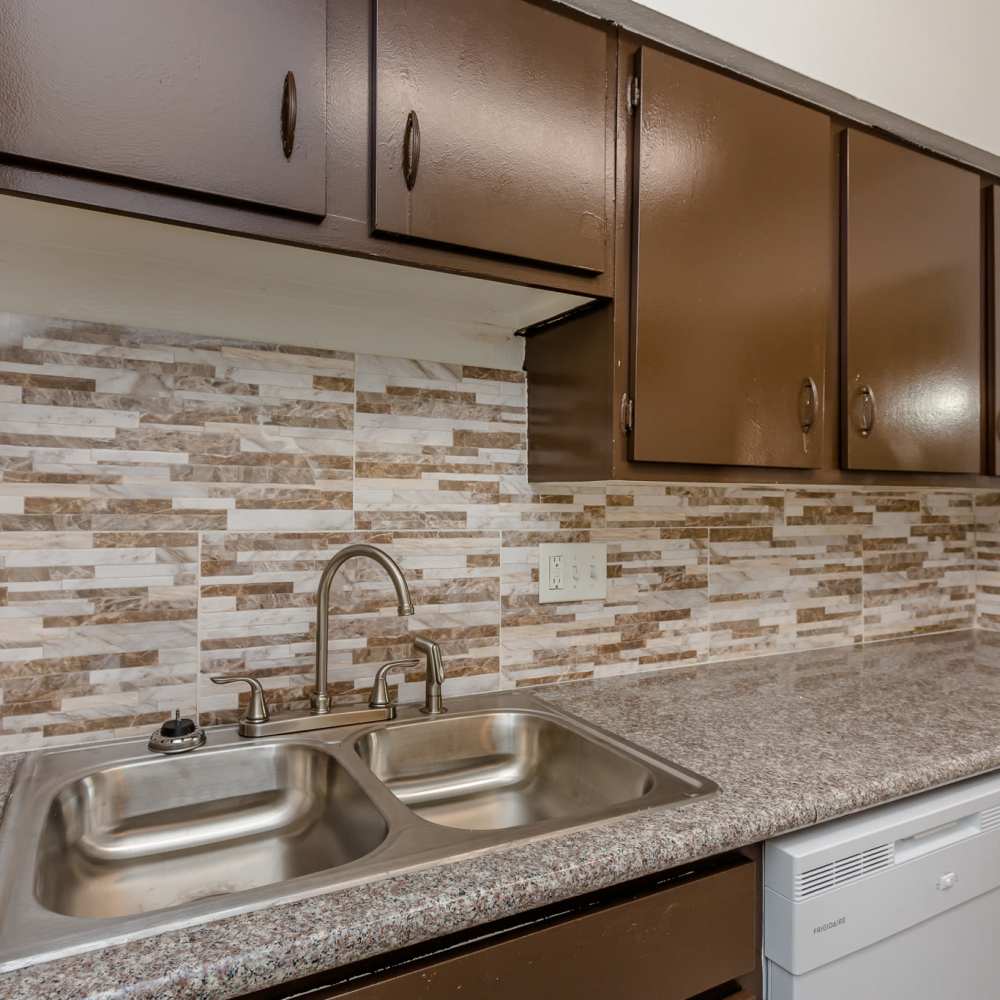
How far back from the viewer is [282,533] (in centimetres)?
122

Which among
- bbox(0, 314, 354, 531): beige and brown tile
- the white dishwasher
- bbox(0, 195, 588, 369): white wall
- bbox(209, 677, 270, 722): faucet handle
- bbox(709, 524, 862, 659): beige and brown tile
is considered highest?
bbox(0, 195, 588, 369): white wall

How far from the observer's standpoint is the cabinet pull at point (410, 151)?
94 cm

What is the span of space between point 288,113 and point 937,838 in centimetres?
135

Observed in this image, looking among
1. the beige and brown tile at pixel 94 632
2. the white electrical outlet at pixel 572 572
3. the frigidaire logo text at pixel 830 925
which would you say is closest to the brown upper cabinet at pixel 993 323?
the white electrical outlet at pixel 572 572

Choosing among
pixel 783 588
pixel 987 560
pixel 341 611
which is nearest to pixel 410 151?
pixel 341 611

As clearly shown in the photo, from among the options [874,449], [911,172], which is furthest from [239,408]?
[911,172]

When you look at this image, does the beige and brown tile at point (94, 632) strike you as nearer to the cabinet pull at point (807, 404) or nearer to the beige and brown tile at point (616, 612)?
the beige and brown tile at point (616, 612)

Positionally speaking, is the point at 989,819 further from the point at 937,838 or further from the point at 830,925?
the point at 830,925

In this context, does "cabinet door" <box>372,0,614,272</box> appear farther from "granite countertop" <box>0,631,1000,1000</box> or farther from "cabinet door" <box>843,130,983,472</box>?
"granite countertop" <box>0,631,1000,1000</box>

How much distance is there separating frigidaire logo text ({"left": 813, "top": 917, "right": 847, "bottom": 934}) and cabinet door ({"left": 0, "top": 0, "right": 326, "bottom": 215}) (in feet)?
3.65

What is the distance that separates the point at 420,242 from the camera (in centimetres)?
97

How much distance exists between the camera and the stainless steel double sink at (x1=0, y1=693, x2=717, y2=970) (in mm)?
757

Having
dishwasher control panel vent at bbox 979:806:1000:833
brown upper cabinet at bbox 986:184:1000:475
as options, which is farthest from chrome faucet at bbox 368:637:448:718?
brown upper cabinet at bbox 986:184:1000:475

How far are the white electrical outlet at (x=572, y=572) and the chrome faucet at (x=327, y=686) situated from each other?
0.32 metres
